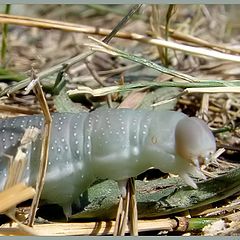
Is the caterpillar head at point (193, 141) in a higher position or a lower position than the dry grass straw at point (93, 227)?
higher

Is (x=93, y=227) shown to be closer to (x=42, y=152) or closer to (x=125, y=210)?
(x=125, y=210)

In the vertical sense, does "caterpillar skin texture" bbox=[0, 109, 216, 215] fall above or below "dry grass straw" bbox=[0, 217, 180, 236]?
above

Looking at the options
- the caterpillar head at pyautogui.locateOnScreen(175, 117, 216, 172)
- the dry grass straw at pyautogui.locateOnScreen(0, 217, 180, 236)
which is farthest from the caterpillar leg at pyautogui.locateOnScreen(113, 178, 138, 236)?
the caterpillar head at pyautogui.locateOnScreen(175, 117, 216, 172)

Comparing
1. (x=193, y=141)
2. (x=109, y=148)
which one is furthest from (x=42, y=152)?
(x=193, y=141)

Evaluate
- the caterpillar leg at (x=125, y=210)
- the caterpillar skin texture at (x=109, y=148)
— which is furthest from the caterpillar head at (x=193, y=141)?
the caterpillar leg at (x=125, y=210)

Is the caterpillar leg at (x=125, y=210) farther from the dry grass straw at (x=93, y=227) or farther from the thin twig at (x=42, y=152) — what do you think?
the thin twig at (x=42, y=152)

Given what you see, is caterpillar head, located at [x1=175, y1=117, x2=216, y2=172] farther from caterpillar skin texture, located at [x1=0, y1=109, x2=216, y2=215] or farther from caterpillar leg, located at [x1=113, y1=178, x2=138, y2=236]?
caterpillar leg, located at [x1=113, y1=178, x2=138, y2=236]

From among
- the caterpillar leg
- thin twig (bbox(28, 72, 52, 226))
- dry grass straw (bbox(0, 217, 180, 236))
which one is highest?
→ thin twig (bbox(28, 72, 52, 226))

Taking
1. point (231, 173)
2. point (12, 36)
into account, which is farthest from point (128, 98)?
point (12, 36)
